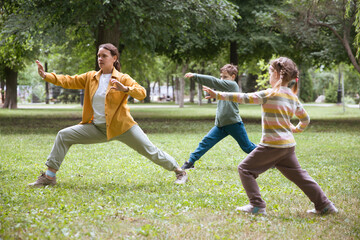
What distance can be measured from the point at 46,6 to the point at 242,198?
12354mm

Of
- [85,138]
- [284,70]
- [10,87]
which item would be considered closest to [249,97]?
[284,70]

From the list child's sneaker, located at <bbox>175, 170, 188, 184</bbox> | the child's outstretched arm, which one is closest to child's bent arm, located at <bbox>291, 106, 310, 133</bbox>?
the child's outstretched arm

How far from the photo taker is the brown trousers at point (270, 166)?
493 centimetres

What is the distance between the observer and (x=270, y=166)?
4.98 metres

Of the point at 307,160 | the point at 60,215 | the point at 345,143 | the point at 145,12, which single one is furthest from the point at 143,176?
the point at 145,12

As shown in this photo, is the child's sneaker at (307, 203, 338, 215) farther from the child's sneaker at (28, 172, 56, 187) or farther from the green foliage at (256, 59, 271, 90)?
the green foliage at (256, 59, 271, 90)

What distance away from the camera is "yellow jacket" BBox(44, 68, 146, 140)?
615 cm

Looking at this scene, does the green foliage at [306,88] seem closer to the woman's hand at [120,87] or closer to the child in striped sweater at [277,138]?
the woman's hand at [120,87]

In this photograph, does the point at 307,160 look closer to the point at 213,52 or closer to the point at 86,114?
the point at 86,114

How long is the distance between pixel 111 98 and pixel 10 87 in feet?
115

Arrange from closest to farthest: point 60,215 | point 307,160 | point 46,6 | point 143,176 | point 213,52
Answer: point 60,215 < point 143,176 < point 307,160 < point 46,6 < point 213,52

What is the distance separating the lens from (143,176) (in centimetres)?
734

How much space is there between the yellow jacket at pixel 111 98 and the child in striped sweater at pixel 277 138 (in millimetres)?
1619

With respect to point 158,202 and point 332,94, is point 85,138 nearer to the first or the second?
point 158,202
